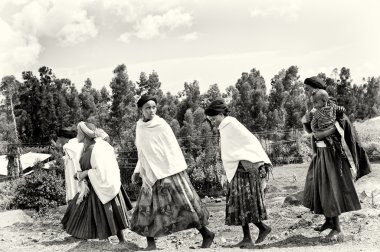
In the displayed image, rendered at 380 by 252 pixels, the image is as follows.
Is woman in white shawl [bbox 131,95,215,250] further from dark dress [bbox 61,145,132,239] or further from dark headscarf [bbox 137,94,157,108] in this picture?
dark dress [bbox 61,145,132,239]

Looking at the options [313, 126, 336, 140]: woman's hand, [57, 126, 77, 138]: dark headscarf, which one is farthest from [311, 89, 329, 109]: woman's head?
[57, 126, 77, 138]: dark headscarf

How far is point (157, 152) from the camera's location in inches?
216

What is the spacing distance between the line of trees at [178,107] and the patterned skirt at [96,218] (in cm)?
1300

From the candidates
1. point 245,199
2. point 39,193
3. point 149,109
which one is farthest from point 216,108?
point 39,193

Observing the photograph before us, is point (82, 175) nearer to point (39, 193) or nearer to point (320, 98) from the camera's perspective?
point (320, 98)

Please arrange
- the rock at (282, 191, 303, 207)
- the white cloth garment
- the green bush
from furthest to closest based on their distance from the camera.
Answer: the green bush < the rock at (282, 191, 303, 207) < the white cloth garment

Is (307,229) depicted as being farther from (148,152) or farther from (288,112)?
(288,112)

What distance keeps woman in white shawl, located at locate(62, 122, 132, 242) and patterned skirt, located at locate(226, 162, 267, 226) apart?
1544mm

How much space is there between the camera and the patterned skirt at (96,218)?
6062 mm

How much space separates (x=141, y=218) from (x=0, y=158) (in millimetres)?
27019

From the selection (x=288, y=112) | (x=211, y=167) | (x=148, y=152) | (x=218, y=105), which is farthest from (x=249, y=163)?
(x=288, y=112)

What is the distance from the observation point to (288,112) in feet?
81.5

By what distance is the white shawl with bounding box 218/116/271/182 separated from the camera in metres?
5.32

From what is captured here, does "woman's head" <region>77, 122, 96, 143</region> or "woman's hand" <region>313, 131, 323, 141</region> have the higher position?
"woman's head" <region>77, 122, 96, 143</region>
